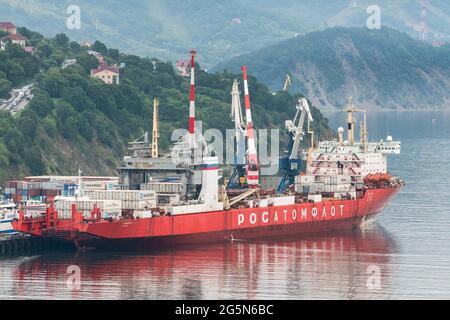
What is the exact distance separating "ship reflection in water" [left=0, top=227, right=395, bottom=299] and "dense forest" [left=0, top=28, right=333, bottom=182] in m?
35.3

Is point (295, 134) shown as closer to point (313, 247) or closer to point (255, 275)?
point (313, 247)

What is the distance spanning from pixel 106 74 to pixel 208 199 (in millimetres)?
72701

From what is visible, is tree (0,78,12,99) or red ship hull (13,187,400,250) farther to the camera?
tree (0,78,12,99)

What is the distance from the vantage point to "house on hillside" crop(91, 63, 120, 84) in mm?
170250

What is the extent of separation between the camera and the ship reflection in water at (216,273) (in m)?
81.1

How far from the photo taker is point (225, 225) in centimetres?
10112

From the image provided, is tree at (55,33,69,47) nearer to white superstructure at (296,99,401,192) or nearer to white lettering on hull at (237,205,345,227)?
white superstructure at (296,99,401,192)

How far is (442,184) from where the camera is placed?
472 ft

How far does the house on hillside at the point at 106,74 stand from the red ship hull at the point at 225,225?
5876 cm

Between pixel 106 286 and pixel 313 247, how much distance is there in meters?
21.1

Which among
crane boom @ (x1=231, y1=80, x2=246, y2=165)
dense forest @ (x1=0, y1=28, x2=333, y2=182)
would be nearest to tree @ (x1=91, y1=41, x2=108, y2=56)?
dense forest @ (x1=0, y1=28, x2=333, y2=182)

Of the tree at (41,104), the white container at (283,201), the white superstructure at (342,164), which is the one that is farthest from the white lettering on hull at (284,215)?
the tree at (41,104)

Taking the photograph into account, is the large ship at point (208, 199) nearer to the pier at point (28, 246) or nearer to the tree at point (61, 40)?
the pier at point (28, 246)

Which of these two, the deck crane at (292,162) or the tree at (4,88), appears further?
the tree at (4,88)
